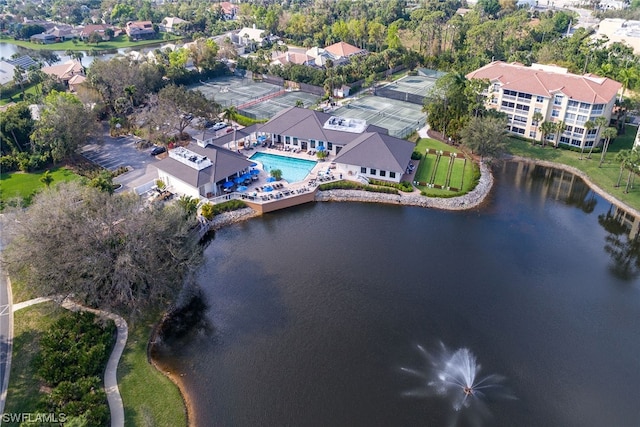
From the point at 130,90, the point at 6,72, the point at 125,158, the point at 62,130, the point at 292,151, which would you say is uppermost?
the point at 130,90

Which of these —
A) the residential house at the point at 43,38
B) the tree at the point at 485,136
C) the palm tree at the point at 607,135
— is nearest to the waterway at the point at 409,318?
the tree at the point at 485,136

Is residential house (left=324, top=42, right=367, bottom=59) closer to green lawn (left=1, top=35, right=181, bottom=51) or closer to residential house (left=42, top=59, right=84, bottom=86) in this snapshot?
residential house (left=42, top=59, right=84, bottom=86)

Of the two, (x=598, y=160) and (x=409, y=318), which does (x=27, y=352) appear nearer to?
(x=409, y=318)

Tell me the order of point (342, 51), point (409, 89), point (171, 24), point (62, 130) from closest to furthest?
point (62, 130) → point (409, 89) → point (342, 51) → point (171, 24)

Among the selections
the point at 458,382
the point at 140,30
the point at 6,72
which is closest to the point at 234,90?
the point at 6,72

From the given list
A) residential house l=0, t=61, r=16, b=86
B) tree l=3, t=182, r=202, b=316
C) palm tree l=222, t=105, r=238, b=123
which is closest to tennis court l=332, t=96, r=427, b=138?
palm tree l=222, t=105, r=238, b=123
